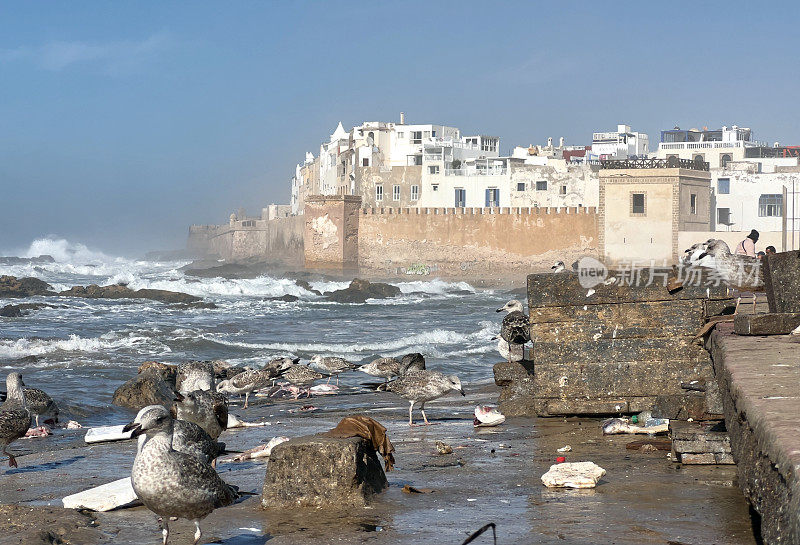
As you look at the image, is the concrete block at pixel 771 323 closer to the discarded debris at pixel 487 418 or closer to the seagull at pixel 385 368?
the discarded debris at pixel 487 418

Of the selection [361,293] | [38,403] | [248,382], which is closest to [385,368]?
[248,382]

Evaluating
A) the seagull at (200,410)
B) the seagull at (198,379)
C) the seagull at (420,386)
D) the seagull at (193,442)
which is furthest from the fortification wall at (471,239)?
the seagull at (193,442)

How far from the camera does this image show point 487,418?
290 inches

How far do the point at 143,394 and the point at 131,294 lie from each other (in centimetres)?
2743

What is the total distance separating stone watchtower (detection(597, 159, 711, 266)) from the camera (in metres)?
41.2

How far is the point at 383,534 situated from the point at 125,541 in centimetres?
112

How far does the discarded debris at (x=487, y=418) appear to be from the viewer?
7340 mm

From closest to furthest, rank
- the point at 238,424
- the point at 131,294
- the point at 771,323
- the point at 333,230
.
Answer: the point at 771,323 < the point at 238,424 < the point at 131,294 < the point at 333,230

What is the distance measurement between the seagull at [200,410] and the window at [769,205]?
42.1m

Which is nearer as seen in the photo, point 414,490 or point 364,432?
point 414,490

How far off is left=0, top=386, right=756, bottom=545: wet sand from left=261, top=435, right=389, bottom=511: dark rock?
0.28 feet

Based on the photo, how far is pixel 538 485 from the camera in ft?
16.5

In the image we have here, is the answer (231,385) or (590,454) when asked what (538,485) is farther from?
(231,385)

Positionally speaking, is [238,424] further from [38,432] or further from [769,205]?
[769,205]
